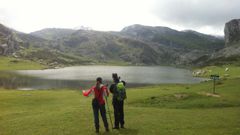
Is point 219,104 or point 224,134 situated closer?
point 224,134

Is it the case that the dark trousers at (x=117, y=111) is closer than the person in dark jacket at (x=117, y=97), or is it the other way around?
the person in dark jacket at (x=117, y=97)

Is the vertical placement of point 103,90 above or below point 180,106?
above

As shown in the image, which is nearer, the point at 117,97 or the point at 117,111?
the point at 117,97

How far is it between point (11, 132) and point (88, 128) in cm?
680

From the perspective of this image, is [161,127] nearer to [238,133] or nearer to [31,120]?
[238,133]

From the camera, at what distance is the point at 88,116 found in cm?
3106

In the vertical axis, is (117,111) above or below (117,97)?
Answer: below

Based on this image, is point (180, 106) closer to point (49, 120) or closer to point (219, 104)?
point (219, 104)

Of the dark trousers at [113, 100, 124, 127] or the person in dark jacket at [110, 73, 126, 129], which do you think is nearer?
the person in dark jacket at [110, 73, 126, 129]

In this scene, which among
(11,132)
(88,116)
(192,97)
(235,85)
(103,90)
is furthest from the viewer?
(235,85)

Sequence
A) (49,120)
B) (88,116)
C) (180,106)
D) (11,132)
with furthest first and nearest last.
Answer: (180,106)
(88,116)
(49,120)
(11,132)

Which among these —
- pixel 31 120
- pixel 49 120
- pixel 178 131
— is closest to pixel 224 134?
pixel 178 131

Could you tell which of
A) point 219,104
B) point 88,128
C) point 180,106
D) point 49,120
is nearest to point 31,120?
point 49,120

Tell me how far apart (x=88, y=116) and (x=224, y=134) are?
49.8ft
